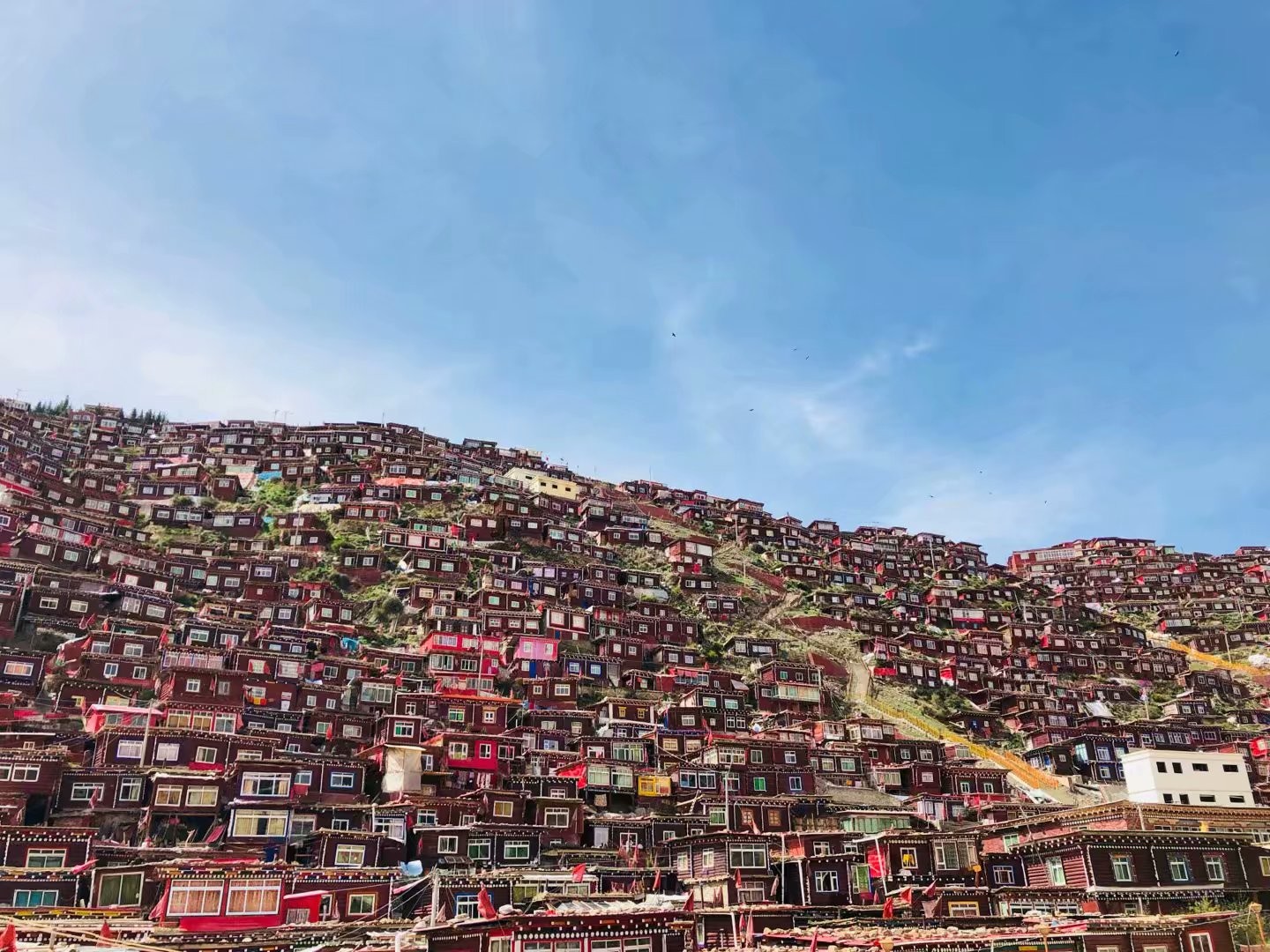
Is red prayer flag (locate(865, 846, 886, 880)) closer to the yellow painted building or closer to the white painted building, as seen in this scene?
the white painted building

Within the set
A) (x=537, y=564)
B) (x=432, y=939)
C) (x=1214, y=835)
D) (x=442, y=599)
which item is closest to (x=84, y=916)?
(x=432, y=939)

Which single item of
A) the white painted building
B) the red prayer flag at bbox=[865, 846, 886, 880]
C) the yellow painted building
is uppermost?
the yellow painted building

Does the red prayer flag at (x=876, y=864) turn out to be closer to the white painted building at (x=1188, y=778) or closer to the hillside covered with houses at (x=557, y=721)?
the hillside covered with houses at (x=557, y=721)

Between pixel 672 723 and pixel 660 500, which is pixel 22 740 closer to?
pixel 672 723

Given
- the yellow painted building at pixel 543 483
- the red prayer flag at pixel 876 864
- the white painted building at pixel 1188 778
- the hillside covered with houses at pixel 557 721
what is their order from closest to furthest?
the hillside covered with houses at pixel 557 721 < the red prayer flag at pixel 876 864 < the white painted building at pixel 1188 778 < the yellow painted building at pixel 543 483

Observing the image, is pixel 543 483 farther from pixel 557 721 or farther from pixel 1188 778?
pixel 1188 778

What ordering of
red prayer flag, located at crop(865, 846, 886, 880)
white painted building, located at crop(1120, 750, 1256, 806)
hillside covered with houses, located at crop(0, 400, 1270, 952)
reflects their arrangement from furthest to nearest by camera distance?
white painted building, located at crop(1120, 750, 1256, 806) < red prayer flag, located at crop(865, 846, 886, 880) < hillside covered with houses, located at crop(0, 400, 1270, 952)

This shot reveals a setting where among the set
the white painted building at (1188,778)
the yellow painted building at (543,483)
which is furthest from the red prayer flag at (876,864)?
the yellow painted building at (543,483)

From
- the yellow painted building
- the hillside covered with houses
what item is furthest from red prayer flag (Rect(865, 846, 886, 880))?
the yellow painted building
